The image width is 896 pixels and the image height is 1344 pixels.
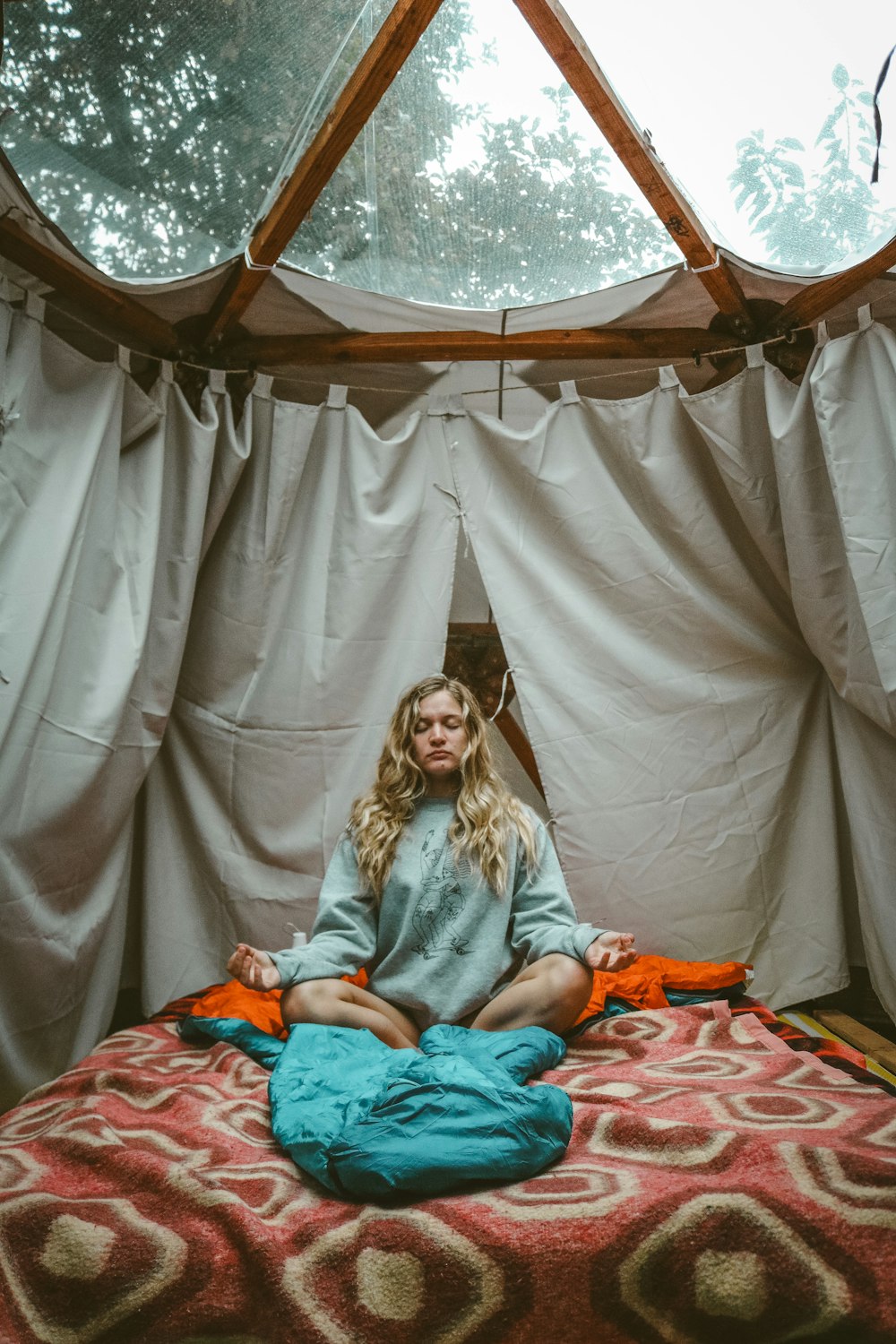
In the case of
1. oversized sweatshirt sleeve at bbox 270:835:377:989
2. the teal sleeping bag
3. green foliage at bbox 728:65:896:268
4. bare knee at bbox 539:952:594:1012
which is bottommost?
the teal sleeping bag

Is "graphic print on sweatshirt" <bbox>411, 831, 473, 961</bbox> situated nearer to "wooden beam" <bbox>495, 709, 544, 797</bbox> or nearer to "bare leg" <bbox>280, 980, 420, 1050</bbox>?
"bare leg" <bbox>280, 980, 420, 1050</bbox>

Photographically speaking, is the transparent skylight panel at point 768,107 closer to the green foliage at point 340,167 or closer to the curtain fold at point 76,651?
the green foliage at point 340,167

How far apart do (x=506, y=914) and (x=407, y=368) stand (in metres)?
1.50

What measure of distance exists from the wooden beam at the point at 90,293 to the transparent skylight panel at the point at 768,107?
3.63ft

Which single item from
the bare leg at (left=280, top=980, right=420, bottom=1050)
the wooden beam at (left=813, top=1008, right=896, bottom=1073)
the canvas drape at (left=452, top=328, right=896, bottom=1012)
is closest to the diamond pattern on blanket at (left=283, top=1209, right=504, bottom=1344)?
the bare leg at (left=280, top=980, right=420, bottom=1050)

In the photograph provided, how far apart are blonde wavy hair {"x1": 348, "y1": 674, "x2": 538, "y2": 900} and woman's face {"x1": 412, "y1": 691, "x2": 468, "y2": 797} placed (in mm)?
14

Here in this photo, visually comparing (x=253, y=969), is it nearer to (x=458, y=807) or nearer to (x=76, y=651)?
(x=458, y=807)

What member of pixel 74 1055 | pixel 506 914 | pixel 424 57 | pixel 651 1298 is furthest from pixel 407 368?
pixel 651 1298

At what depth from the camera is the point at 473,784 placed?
1.92 meters

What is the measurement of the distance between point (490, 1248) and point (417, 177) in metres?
1.94

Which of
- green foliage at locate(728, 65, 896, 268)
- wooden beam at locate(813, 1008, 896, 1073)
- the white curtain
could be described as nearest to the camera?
green foliage at locate(728, 65, 896, 268)

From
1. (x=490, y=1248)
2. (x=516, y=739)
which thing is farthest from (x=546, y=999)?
(x=516, y=739)

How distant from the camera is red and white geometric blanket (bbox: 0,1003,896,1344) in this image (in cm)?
84

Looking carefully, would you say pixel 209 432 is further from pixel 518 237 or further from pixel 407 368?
pixel 518 237
